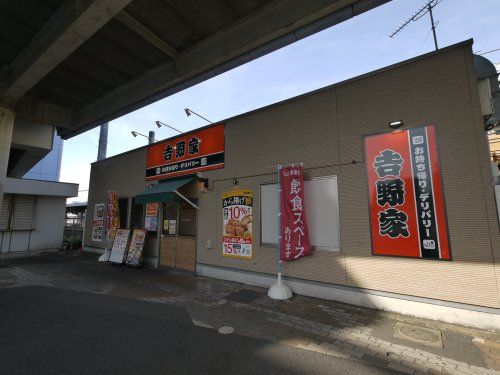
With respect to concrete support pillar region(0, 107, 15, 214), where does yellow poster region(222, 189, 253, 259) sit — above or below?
below

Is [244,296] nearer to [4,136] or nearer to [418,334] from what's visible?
[418,334]

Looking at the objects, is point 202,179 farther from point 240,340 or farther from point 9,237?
point 9,237

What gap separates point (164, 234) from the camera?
35.5 ft

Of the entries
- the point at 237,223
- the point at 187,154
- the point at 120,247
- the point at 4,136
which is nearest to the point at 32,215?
the point at 4,136

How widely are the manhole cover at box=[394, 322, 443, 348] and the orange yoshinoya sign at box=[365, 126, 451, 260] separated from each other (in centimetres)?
134

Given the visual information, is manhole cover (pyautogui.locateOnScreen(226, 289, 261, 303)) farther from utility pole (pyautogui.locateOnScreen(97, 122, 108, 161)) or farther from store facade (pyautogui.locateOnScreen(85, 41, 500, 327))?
utility pole (pyautogui.locateOnScreen(97, 122, 108, 161))

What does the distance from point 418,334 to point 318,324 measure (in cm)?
163

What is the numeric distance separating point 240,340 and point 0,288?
697cm

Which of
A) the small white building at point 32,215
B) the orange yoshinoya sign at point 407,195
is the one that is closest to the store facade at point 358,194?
the orange yoshinoya sign at point 407,195

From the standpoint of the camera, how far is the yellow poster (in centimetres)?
829

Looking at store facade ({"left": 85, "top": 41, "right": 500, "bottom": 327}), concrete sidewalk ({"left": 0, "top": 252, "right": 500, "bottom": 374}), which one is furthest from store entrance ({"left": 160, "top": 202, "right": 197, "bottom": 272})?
concrete sidewalk ({"left": 0, "top": 252, "right": 500, "bottom": 374})

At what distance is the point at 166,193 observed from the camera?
9.27 meters

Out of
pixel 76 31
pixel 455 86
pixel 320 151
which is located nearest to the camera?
pixel 455 86

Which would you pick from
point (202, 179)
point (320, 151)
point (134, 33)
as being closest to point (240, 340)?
point (320, 151)
